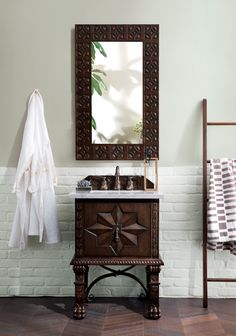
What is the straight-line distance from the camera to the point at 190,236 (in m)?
3.75

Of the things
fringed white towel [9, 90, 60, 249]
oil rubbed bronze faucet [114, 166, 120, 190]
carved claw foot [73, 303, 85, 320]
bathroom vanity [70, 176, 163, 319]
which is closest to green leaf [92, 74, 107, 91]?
fringed white towel [9, 90, 60, 249]

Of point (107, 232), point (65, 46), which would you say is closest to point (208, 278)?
point (107, 232)

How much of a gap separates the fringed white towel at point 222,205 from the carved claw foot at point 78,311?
1082mm

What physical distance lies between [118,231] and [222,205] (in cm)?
88

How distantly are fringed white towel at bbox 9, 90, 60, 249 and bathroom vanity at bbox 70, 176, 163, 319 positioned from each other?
0.45 meters

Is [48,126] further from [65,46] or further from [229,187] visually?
[229,187]

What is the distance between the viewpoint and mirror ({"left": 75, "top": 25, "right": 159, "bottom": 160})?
3662mm

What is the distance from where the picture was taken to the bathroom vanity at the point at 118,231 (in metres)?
3.21

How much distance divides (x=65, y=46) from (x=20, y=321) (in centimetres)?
215

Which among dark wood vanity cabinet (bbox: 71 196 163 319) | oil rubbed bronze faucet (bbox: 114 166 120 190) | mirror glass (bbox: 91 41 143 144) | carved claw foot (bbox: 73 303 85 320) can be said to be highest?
mirror glass (bbox: 91 41 143 144)

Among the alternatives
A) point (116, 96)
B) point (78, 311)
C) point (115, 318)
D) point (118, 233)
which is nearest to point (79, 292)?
point (78, 311)

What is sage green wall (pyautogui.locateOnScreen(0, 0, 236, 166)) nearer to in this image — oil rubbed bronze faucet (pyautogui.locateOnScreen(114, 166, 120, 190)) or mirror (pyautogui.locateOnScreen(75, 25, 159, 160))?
mirror (pyautogui.locateOnScreen(75, 25, 159, 160))

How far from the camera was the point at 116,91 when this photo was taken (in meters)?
3.68

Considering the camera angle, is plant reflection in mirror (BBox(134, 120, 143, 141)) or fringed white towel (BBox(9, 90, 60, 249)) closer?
fringed white towel (BBox(9, 90, 60, 249))
